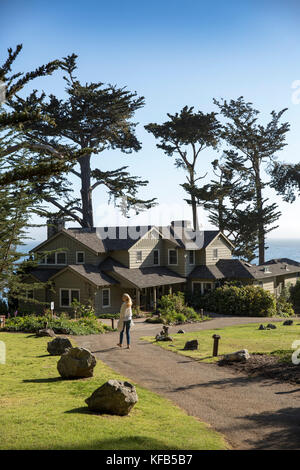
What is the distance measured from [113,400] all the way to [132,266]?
2921 centimetres

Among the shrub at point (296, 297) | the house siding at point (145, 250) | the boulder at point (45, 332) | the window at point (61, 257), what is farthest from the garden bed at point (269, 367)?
the shrub at point (296, 297)

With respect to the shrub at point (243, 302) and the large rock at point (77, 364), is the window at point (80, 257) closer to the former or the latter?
the shrub at point (243, 302)

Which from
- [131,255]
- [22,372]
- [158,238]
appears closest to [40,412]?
[22,372]

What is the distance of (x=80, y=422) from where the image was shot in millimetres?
8406

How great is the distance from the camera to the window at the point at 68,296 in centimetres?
3450

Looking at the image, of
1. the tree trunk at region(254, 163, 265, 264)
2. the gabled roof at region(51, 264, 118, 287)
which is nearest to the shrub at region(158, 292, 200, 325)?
the gabled roof at region(51, 264, 118, 287)

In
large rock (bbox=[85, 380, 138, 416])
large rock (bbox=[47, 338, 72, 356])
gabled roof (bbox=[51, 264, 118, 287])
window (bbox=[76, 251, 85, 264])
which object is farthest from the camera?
window (bbox=[76, 251, 85, 264])

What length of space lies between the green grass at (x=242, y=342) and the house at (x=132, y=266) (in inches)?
517

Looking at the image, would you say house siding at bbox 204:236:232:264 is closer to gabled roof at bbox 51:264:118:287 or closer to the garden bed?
gabled roof at bbox 51:264:118:287

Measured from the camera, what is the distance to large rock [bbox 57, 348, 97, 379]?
12.0 meters

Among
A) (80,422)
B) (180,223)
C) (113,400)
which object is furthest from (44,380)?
(180,223)

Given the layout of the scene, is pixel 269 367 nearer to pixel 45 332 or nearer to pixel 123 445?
pixel 123 445

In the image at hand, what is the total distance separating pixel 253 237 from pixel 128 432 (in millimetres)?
46607

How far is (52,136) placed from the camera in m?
42.0
